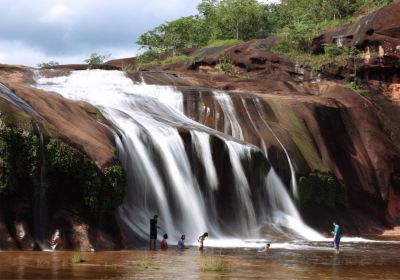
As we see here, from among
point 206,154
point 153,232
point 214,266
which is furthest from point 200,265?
point 206,154

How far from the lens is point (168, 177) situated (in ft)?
108

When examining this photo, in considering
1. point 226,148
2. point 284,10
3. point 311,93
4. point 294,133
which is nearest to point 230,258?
point 226,148

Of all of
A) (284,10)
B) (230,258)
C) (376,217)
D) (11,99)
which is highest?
(284,10)

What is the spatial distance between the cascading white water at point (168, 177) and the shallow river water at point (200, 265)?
4.75m

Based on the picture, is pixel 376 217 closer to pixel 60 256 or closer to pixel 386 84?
pixel 386 84

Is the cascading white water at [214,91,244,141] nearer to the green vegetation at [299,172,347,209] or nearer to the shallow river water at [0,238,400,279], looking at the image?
the green vegetation at [299,172,347,209]

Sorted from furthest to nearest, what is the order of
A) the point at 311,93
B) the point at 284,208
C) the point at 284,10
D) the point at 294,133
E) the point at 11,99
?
the point at 284,10 → the point at 311,93 → the point at 294,133 → the point at 284,208 → the point at 11,99

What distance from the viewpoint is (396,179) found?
51.7 meters

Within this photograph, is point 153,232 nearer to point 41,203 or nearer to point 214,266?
point 41,203

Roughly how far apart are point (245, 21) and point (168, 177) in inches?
2837

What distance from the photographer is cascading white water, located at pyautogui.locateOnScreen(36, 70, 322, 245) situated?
31234 mm

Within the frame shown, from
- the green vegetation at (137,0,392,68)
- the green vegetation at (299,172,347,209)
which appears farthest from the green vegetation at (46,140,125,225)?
the green vegetation at (137,0,392,68)

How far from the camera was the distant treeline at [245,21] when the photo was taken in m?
92.8

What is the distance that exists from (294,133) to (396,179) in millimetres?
10017
